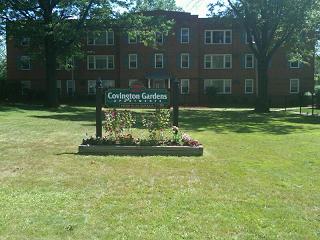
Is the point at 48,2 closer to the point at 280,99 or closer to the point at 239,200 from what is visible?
the point at 280,99

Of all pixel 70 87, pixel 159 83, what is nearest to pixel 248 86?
pixel 159 83

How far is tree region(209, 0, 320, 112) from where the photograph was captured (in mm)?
34781

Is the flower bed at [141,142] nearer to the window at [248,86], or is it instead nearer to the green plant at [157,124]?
the green plant at [157,124]

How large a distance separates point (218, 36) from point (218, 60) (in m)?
2.51

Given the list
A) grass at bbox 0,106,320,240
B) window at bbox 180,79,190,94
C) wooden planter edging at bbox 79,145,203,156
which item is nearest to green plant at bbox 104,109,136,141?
wooden planter edging at bbox 79,145,203,156

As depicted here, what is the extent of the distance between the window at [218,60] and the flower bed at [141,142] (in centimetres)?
4333

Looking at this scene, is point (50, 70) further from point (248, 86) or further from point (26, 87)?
point (248, 86)

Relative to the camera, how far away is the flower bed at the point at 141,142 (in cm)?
1198

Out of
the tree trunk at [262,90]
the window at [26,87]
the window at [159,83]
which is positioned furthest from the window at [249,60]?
the window at [26,87]

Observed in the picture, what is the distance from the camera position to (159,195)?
7668mm

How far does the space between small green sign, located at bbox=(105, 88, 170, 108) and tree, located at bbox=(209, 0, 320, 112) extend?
78.3ft

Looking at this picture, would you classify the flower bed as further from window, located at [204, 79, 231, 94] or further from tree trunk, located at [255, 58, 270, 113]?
window, located at [204, 79, 231, 94]

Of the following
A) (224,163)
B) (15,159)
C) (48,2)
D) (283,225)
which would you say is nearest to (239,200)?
(283,225)

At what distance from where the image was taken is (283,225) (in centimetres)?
619
